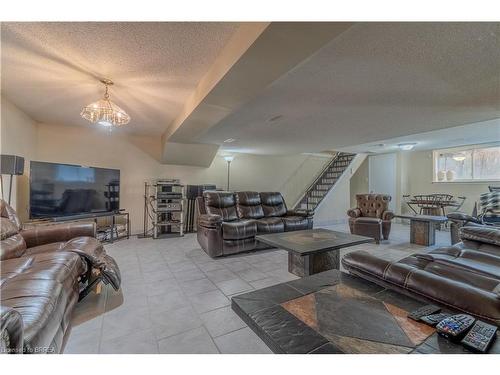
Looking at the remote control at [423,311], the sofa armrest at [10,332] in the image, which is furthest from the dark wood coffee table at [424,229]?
the sofa armrest at [10,332]

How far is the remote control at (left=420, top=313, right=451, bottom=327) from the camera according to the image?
95cm

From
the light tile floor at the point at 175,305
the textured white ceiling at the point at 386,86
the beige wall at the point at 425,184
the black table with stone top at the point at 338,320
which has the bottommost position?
the light tile floor at the point at 175,305

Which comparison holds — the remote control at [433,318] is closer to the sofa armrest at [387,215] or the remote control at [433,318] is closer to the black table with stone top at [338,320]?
the black table with stone top at [338,320]

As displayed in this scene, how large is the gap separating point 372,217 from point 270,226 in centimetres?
247

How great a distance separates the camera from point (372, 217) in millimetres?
4836

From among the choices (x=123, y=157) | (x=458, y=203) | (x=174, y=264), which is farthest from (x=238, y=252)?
(x=458, y=203)

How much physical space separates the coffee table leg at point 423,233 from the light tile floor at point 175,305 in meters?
0.75

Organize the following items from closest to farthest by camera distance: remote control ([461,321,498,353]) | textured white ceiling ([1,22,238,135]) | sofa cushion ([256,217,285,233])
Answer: remote control ([461,321,498,353]), textured white ceiling ([1,22,238,135]), sofa cushion ([256,217,285,233])

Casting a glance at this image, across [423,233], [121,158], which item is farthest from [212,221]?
[423,233]

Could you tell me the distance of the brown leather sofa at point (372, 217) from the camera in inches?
174

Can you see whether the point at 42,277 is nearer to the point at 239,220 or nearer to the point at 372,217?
the point at 239,220

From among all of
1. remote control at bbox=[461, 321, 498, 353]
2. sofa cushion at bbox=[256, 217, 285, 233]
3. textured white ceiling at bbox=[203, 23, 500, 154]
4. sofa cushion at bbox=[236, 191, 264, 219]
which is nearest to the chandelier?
textured white ceiling at bbox=[203, 23, 500, 154]

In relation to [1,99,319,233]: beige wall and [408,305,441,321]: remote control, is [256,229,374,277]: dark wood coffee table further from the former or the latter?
[1,99,319,233]: beige wall

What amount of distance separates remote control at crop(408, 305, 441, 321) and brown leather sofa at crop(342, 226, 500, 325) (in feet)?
0.24
